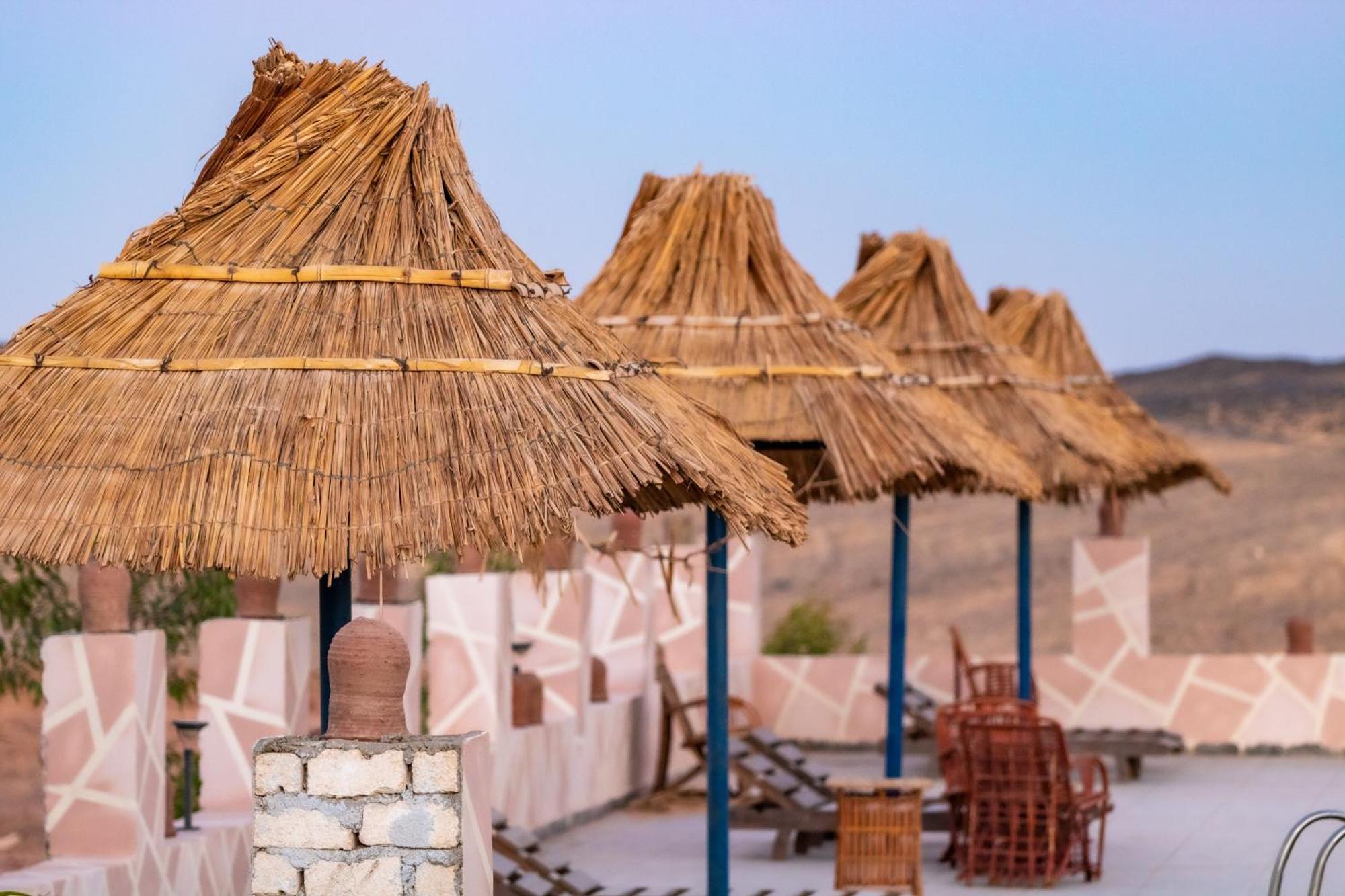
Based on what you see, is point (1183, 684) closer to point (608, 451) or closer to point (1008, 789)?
point (1008, 789)

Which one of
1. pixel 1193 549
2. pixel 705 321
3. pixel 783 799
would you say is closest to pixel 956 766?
pixel 783 799

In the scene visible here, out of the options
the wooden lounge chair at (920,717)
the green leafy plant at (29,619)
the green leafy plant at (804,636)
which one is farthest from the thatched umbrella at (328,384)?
the green leafy plant at (804,636)

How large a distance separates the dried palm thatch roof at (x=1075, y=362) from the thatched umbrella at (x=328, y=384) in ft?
29.5

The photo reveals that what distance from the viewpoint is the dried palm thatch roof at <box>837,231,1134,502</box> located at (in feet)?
42.2

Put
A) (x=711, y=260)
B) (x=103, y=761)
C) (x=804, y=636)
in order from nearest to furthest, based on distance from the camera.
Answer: (x=103, y=761)
(x=711, y=260)
(x=804, y=636)

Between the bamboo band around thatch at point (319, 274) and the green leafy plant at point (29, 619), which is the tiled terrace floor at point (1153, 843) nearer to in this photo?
A: the green leafy plant at point (29, 619)

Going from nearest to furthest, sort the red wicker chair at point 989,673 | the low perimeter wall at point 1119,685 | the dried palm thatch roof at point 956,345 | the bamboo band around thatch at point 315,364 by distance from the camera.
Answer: the bamboo band around thatch at point 315,364, the dried palm thatch roof at point 956,345, the red wicker chair at point 989,673, the low perimeter wall at point 1119,685

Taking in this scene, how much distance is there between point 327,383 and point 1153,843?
7072mm

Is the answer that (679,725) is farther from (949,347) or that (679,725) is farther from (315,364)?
(315,364)

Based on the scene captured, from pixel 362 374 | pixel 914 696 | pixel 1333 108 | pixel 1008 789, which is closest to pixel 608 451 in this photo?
pixel 362 374

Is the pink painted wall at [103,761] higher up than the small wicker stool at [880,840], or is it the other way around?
the pink painted wall at [103,761]

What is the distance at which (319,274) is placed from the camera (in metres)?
6.68

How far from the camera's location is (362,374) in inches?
255

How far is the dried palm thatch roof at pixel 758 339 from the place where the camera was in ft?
32.1
